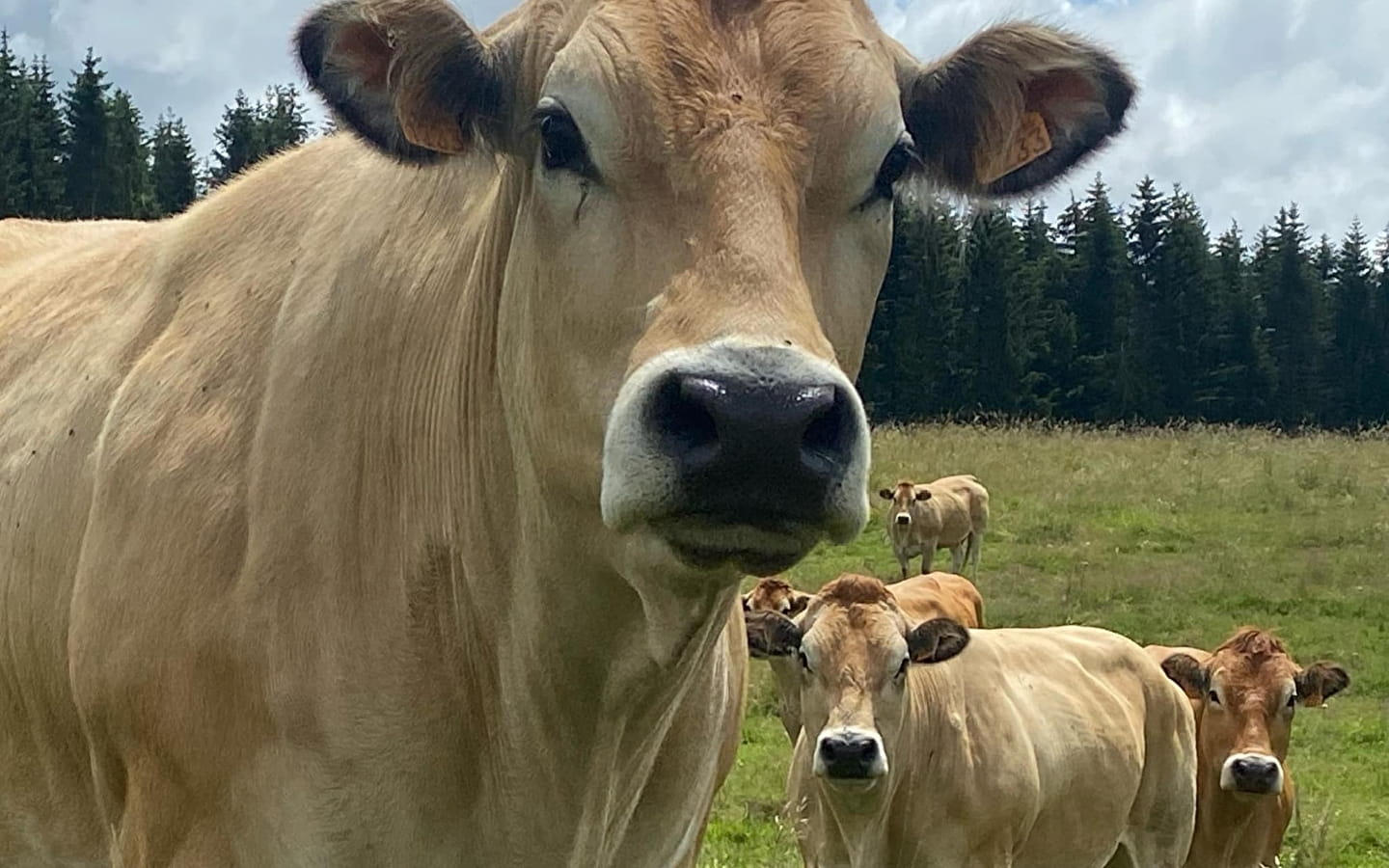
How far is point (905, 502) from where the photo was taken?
2002 cm

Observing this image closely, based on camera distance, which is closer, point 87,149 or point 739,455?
point 739,455

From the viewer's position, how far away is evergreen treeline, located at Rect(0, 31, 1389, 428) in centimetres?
5094

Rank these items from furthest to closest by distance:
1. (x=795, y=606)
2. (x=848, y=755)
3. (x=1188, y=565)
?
(x=1188, y=565), (x=795, y=606), (x=848, y=755)

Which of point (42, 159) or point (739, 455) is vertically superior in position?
point (42, 159)

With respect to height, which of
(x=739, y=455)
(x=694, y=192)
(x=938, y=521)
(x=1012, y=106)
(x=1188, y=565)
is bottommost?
(x=1188, y=565)

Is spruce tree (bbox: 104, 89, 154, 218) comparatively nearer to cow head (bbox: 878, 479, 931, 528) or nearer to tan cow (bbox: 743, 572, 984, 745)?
cow head (bbox: 878, 479, 931, 528)

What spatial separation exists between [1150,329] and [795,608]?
52.4m

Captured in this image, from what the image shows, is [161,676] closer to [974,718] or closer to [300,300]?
[300,300]

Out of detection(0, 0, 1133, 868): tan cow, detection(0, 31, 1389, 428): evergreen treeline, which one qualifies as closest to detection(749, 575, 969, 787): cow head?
detection(0, 0, 1133, 868): tan cow

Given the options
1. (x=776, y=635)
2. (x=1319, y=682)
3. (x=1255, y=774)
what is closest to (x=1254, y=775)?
(x=1255, y=774)

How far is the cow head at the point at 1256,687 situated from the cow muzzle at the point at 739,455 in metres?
8.03

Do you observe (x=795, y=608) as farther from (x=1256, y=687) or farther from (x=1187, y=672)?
(x=1256, y=687)

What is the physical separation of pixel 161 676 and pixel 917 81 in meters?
1.74

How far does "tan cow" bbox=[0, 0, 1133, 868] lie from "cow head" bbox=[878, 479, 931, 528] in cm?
1624
